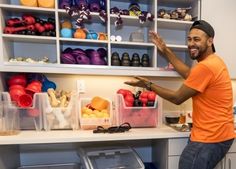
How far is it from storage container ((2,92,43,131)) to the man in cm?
96

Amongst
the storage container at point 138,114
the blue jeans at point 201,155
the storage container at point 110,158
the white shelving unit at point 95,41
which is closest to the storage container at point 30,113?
the white shelving unit at point 95,41

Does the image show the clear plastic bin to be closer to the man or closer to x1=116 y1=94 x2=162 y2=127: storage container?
x1=116 y1=94 x2=162 y2=127: storage container

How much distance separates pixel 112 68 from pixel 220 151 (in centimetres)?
96

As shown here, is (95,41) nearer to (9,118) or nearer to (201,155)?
(9,118)

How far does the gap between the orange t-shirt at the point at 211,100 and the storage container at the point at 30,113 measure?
1.07 m

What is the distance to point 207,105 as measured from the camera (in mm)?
1270

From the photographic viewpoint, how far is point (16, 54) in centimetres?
180

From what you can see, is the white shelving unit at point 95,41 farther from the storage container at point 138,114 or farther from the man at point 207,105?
the man at point 207,105

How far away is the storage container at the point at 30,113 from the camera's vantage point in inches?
59.7

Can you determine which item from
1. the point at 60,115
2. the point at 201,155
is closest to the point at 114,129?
the point at 60,115

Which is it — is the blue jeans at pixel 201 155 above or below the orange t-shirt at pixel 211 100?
below

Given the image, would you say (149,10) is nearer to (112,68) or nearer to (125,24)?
(125,24)

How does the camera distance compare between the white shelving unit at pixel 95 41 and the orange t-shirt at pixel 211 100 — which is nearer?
the orange t-shirt at pixel 211 100

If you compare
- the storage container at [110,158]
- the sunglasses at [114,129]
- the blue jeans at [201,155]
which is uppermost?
the sunglasses at [114,129]
